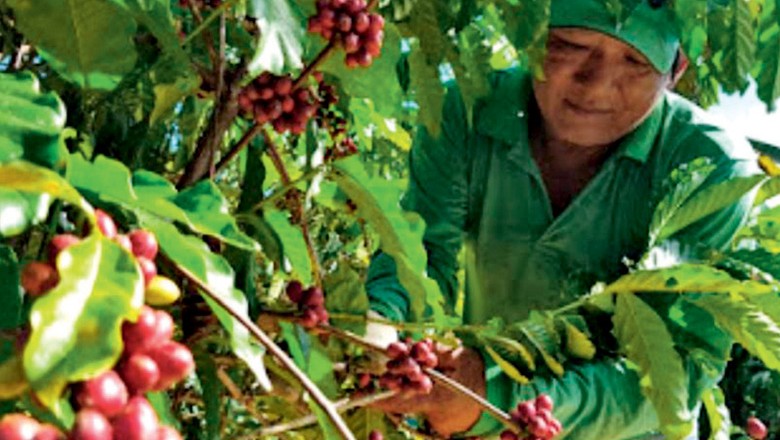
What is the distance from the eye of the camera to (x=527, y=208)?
7.39 feet

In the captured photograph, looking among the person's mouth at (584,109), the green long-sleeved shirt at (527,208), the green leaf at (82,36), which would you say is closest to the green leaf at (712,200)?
the green long-sleeved shirt at (527,208)

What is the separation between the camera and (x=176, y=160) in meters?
1.59

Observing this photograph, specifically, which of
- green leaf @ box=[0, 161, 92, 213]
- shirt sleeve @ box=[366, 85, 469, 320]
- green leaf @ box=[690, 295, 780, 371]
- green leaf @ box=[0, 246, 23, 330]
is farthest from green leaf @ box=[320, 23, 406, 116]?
shirt sleeve @ box=[366, 85, 469, 320]

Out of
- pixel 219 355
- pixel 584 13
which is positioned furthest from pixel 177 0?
pixel 584 13

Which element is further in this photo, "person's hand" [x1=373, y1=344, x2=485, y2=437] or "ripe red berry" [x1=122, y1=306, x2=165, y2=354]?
"person's hand" [x1=373, y1=344, x2=485, y2=437]

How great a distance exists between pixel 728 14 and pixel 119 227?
0.92 meters

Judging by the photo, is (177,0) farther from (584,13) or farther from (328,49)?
(584,13)

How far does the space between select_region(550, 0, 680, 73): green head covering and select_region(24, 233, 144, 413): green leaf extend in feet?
4.75

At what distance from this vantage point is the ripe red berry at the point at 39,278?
50 centimetres

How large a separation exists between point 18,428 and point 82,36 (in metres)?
0.58

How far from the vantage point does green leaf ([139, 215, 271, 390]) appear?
663 mm

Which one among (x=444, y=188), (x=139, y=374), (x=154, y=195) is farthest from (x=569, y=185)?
(x=139, y=374)

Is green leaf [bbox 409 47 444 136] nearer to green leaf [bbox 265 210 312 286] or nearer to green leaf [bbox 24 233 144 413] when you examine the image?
green leaf [bbox 265 210 312 286]

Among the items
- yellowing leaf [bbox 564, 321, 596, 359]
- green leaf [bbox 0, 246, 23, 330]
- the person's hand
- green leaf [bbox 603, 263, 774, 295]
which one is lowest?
the person's hand
